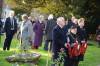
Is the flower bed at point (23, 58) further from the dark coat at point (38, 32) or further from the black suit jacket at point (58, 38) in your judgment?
the dark coat at point (38, 32)

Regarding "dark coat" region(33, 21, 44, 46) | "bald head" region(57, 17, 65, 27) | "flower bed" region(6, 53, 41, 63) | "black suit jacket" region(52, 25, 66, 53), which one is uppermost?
"bald head" region(57, 17, 65, 27)

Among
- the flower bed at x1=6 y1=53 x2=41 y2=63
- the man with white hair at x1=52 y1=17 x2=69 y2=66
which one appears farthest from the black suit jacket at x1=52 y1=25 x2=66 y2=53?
the flower bed at x1=6 y1=53 x2=41 y2=63

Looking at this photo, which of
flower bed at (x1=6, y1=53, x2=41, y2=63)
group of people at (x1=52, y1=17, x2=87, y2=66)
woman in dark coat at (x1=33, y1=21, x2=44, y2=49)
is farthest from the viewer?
woman in dark coat at (x1=33, y1=21, x2=44, y2=49)

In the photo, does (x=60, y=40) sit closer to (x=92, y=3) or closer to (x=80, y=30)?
(x=80, y=30)

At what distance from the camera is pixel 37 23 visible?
24609 mm

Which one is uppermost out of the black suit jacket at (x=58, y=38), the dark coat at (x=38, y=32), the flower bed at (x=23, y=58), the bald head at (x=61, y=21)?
the bald head at (x=61, y=21)

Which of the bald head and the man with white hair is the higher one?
the bald head

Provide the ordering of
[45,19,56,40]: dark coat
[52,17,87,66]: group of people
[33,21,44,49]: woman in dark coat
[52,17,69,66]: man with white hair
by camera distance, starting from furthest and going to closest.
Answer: [33,21,44,49]: woman in dark coat
[45,19,56,40]: dark coat
[52,17,69,66]: man with white hair
[52,17,87,66]: group of people

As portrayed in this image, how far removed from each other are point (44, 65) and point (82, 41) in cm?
323

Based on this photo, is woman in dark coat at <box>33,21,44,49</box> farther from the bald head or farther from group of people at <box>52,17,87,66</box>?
the bald head

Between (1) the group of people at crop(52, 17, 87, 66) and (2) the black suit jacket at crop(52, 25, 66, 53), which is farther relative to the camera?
(2) the black suit jacket at crop(52, 25, 66, 53)

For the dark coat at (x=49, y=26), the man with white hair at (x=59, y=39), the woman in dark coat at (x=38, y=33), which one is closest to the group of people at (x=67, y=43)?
the man with white hair at (x=59, y=39)

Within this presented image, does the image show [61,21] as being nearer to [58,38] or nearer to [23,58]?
[58,38]

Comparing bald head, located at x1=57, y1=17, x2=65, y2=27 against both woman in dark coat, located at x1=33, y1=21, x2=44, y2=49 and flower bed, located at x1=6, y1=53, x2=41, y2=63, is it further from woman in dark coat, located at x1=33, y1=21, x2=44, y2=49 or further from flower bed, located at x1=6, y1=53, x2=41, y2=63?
woman in dark coat, located at x1=33, y1=21, x2=44, y2=49
